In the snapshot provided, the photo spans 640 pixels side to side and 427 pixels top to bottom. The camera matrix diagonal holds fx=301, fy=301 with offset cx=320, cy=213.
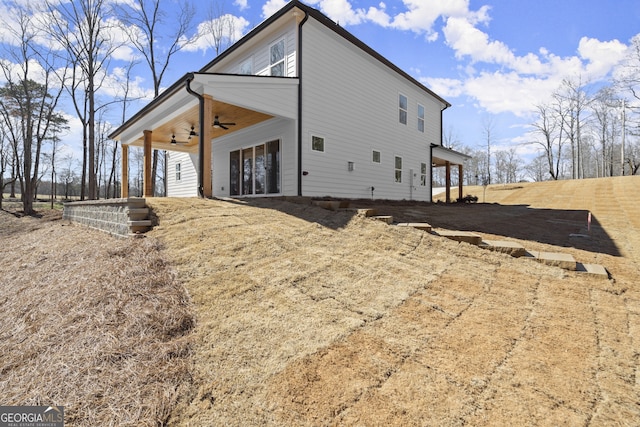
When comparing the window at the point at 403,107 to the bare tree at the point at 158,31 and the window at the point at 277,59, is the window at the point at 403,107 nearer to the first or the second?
the window at the point at 277,59

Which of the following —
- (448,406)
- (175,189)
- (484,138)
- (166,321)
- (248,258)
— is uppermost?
(484,138)

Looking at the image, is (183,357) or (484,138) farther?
(484,138)

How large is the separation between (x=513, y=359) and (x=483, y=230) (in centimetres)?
467

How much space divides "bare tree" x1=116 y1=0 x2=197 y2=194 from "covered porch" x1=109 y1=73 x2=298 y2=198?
A: 28.0 feet

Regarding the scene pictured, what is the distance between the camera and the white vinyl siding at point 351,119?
Result: 8.87 m

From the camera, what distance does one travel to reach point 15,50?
55.9ft

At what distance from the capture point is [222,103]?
312 inches

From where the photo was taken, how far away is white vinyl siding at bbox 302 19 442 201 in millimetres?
8867

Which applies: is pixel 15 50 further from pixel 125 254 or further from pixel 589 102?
pixel 589 102

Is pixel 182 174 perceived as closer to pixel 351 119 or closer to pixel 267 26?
pixel 267 26

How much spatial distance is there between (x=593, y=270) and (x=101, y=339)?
5617 mm

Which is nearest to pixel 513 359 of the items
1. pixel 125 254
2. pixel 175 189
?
pixel 125 254

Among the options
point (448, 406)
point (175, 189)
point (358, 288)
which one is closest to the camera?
point (448, 406)

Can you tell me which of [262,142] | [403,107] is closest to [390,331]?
[262,142]
